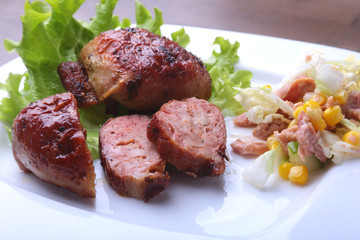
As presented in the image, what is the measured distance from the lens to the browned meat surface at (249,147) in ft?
12.3

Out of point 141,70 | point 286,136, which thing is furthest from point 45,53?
point 286,136

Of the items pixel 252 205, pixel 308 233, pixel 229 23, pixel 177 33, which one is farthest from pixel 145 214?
pixel 229 23

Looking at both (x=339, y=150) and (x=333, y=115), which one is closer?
(x=339, y=150)

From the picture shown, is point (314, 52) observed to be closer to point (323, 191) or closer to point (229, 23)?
point (323, 191)

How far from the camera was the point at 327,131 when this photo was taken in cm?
371

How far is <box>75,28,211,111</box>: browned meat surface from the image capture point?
3783 mm

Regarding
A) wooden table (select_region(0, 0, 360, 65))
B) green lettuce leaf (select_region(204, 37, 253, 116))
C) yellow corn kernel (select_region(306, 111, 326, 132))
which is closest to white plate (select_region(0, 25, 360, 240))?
yellow corn kernel (select_region(306, 111, 326, 132))

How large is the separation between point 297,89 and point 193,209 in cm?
191

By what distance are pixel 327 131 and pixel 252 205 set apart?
44.5 inches

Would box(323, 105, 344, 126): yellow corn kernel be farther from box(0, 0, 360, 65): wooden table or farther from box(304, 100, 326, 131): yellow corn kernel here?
box(0, 0, 360, 65): wooden table

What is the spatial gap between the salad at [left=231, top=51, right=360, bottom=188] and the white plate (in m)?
0.13

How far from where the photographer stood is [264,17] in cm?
782

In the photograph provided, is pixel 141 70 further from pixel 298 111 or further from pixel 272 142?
pixel 298 111

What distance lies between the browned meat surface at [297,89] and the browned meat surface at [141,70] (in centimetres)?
87
